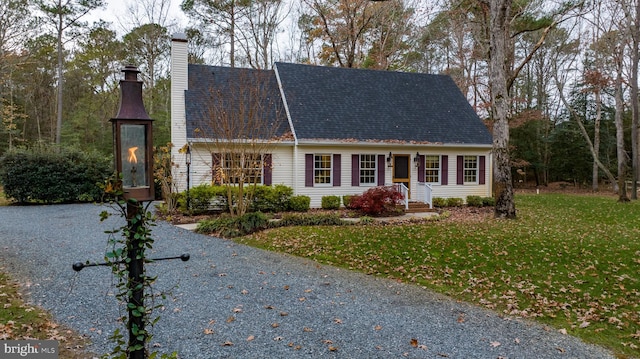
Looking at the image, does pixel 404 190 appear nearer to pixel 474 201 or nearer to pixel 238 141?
pixel 474 201

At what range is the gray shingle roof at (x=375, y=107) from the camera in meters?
14.5

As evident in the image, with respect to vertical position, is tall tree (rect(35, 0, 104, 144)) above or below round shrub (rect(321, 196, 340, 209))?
above

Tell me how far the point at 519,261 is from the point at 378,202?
5.69 m

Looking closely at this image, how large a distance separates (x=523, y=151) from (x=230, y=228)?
80.8ft

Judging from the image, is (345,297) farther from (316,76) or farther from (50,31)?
(50,31)

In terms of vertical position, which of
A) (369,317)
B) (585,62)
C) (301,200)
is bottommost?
(369,317)

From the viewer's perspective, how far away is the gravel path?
3.63 m

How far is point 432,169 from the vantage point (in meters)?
15.1

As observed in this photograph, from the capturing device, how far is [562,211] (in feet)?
44.0

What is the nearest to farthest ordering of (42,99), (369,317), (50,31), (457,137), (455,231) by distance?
(369,317), (455,231), (457,137), (50,31), (42,99)

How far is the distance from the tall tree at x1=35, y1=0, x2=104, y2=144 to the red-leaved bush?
58.0 feet

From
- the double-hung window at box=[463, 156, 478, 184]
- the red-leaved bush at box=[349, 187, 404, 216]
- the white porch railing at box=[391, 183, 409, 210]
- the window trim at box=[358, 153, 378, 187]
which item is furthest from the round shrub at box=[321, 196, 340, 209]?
Result: the double-hung window at box=[463, 156, 478, 184]

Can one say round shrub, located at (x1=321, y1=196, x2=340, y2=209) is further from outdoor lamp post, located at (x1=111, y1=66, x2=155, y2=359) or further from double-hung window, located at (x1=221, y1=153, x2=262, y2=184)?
outdoor lamp post, located at (x1=111, y1=66, x2=155, y2=359)

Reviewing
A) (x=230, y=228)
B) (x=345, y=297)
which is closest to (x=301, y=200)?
A: (x=230, y=228)
